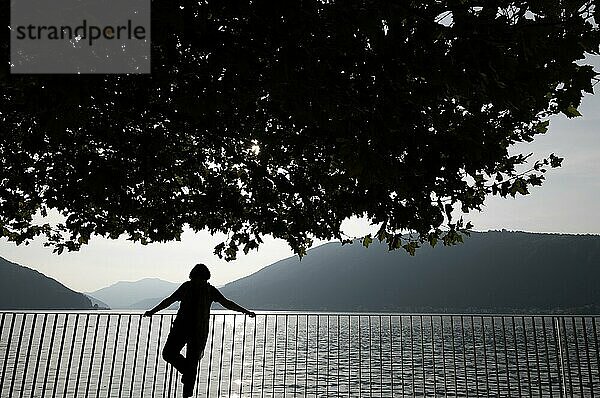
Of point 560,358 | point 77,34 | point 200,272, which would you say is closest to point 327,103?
point 77,34

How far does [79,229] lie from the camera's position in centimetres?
1105

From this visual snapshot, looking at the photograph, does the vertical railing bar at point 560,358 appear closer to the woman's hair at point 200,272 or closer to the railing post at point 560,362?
the railing post at point 560,362

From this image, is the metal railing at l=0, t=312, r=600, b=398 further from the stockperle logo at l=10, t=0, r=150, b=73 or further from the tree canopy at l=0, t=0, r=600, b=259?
the stockperle logo at l=10, t=0, r=150, b=73

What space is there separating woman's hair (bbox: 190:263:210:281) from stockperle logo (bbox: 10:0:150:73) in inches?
178

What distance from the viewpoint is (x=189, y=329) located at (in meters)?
8.57

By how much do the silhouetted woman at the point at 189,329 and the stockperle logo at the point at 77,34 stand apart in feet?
15.2

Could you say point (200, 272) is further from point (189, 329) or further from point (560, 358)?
point (560, 358)

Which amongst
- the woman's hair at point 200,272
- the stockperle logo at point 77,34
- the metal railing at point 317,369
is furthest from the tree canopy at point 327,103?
the metal railing at point 317,369

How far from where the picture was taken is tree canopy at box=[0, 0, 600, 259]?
3.83 meters

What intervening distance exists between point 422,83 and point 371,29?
1.15 m

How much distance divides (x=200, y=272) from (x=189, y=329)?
35.7 inches

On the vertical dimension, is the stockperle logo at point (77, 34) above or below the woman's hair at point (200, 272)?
above

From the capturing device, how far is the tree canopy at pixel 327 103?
3.83 metres

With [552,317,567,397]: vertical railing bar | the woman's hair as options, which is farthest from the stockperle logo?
[552,317,567,397]: vertical railing bar
